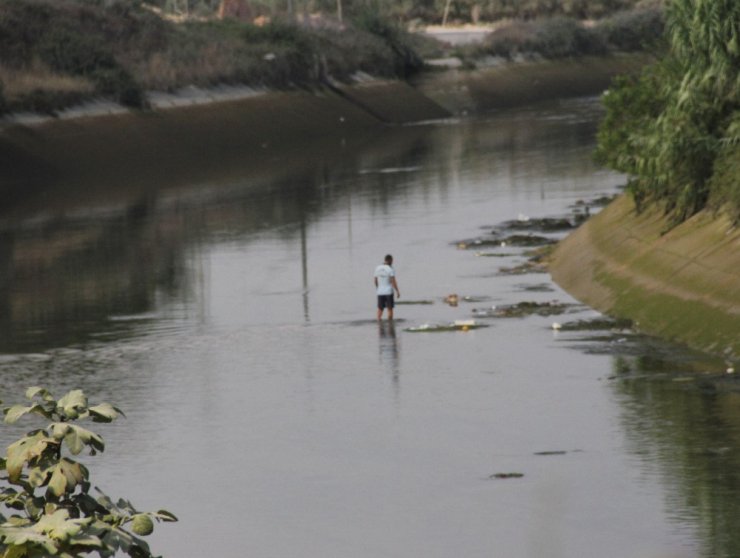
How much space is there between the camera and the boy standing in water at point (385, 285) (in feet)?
96.3

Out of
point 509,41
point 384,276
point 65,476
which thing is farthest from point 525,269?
point 509,41

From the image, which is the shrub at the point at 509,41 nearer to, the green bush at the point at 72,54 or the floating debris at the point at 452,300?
the green bush at the point at 72,54

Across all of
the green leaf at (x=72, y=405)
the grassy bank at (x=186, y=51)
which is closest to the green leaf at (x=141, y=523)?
the green leaf at (x=72, y=405)

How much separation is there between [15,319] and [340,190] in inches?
1010

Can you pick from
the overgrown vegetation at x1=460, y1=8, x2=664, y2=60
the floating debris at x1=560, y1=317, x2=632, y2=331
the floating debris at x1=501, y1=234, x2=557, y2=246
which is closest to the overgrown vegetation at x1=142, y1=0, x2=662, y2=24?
the overgrown vegetation at x1=460, y1=8, x2=664, y2=60

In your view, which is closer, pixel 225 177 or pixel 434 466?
pixel 434 466

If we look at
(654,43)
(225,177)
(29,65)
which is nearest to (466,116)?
(29,65)

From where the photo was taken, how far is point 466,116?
331 feet

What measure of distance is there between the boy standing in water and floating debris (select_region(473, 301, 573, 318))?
1.45 metres

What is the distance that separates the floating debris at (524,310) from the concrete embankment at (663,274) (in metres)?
0.57

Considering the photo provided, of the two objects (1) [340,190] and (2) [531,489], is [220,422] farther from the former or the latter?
(1) [340,190]

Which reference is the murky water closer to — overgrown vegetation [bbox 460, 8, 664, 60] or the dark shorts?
the dark shorts

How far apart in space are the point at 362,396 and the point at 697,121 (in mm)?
9904

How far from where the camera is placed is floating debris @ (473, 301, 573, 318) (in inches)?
1158
